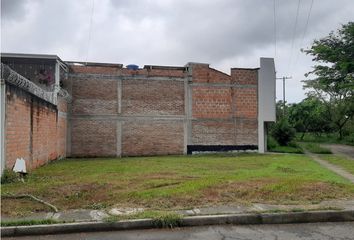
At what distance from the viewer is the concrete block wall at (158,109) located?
759 inches

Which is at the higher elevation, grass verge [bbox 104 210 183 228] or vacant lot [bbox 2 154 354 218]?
vacant lot [bbox 2 154 354 218]

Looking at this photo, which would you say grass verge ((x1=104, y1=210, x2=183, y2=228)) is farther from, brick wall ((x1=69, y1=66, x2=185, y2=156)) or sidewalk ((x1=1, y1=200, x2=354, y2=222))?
brick wall ((x1=69, y1=66, x2=185, y2=156))

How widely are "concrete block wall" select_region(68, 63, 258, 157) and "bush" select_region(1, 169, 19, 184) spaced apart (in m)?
10.2

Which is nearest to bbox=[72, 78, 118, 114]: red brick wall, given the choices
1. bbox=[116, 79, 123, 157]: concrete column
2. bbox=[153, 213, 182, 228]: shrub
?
bbox=[116, 79, 123, 157]: concrete column

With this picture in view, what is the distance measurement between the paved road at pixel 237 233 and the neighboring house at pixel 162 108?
13103 millimetres

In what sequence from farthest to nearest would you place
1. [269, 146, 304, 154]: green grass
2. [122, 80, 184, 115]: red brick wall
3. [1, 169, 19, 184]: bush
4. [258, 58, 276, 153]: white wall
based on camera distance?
1. [269, 146, 304, 154]: green grass
2. [258, 58, 276, 153]: white wall
3. [122, 80, 184, 115]: red brick wall
4. [1, 169, 19, 184]: bush

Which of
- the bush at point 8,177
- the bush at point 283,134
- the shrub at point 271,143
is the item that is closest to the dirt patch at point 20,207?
the bush at point 8,177

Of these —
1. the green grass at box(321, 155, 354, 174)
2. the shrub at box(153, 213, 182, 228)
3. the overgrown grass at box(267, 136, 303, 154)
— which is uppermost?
the overgrown grass at box(267, 136, 303, 154)

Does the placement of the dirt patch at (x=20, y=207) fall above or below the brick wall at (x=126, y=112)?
below

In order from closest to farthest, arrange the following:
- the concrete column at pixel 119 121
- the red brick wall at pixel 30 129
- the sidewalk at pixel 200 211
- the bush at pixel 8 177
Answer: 1. the sidewalk at pixel 200 211
2. the bush at pixel 8 177
3. the red brick wall at pixel 30 129
4. the concrete column at pixel 119 121

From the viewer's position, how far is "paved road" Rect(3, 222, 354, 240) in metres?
5.08

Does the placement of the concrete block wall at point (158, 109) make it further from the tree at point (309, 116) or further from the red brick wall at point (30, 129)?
the tree at point (309, 116)

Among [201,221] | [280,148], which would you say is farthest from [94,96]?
[201,221]

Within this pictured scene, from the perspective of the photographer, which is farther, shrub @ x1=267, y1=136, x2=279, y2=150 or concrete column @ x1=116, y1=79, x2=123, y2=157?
shrub @ x1=267, y1=136, x2=279, y2=150
